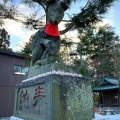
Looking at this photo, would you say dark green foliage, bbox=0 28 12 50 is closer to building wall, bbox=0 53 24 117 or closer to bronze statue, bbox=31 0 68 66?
building wall, bbox=0 53 24 117

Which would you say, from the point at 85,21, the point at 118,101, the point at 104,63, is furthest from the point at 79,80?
the point at 118,101

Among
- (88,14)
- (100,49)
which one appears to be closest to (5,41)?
(100,49)

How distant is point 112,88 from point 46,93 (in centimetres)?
1355

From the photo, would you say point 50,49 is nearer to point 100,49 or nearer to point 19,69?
point 19,69

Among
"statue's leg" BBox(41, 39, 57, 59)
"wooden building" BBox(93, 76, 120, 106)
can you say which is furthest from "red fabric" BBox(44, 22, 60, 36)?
"wooden building" BBox(93, 76, 120, 106)

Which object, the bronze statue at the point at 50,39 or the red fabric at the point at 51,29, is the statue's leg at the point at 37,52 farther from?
the red fabric at the point at 51,29

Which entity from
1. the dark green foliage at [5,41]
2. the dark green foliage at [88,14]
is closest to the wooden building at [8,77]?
the dark green foliage at [88,14]

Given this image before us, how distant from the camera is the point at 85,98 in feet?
8.87

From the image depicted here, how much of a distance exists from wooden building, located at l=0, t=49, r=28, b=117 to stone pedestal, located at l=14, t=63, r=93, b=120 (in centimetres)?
862

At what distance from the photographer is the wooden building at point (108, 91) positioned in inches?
594

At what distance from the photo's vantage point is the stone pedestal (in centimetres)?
236

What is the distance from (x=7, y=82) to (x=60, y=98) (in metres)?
9.60

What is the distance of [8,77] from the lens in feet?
37.2

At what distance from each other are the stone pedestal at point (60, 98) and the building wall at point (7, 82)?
8.62 metres
